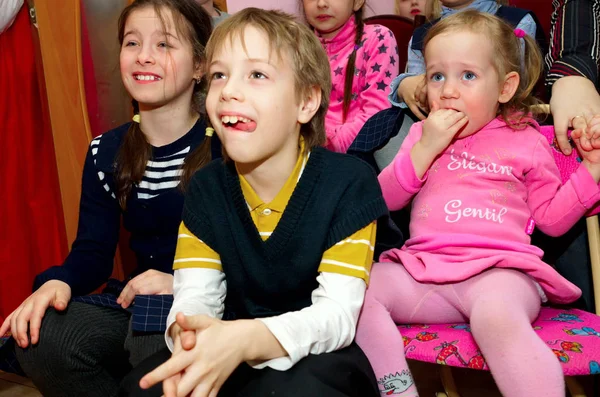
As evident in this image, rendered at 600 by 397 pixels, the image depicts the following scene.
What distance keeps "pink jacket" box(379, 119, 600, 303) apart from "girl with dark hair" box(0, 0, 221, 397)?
0.45m

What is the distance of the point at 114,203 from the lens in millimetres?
1460

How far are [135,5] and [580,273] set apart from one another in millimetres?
1106

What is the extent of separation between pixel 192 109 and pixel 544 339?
2.91 ft

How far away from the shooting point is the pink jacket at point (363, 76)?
6.01ft

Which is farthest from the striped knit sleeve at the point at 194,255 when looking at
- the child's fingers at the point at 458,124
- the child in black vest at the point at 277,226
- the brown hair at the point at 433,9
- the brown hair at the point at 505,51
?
the brown hair at the point at 433,9

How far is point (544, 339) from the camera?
42.8 inches

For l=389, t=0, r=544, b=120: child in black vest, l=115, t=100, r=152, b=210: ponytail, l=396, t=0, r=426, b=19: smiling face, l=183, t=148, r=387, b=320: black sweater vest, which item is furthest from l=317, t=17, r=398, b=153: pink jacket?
l=396, t=0, r=426, b=19: smiling face

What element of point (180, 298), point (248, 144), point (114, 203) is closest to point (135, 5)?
point (114, 203)

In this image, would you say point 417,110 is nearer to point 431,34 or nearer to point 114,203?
point 431,34

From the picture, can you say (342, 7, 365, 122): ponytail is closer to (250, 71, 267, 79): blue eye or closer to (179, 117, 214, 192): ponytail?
(179, 117, 214, 192): ponytail

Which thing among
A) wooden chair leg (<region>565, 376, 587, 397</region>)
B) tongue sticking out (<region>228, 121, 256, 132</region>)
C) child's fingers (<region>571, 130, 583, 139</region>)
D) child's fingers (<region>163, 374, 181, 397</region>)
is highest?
tongue sticking out (<region>228, 121, 256, 132</region>)

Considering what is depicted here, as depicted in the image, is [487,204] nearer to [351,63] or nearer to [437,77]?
[437,77]

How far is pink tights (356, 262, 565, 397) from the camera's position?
40.1 inches

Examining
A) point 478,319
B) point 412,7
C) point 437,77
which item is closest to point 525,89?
point 437,77
